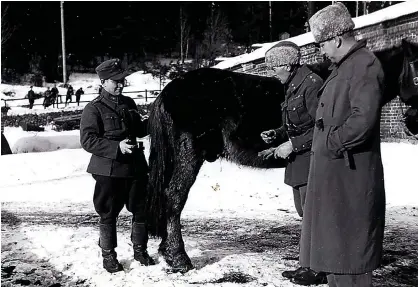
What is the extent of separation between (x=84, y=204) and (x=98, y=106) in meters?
4.33

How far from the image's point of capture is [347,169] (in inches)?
105

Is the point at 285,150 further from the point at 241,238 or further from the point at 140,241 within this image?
the point at 241,238

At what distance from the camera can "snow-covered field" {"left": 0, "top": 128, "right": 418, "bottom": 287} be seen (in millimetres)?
4246

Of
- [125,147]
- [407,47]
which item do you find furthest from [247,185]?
[407,47]

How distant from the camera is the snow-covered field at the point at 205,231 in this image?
13.9 ft

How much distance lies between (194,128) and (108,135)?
82 centimetres

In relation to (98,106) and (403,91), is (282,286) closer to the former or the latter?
(403,91)

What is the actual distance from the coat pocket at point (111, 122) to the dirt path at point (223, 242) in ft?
4.49

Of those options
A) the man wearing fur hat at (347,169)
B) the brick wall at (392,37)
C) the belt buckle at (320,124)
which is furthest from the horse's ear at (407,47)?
the brick wall at (392,37)

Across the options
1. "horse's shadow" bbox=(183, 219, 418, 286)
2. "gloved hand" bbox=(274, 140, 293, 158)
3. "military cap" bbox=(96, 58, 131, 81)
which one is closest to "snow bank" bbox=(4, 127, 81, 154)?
"horse's shadow" bbox=(183, 219, 418, 286)

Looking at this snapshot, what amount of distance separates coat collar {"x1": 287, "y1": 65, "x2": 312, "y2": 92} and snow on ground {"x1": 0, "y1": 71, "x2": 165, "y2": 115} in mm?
26396

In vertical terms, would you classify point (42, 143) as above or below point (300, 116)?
below

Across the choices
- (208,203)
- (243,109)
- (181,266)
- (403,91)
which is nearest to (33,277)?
(181,266)

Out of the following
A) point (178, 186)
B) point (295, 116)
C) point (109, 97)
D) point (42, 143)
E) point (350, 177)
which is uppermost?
point (109, 97)
